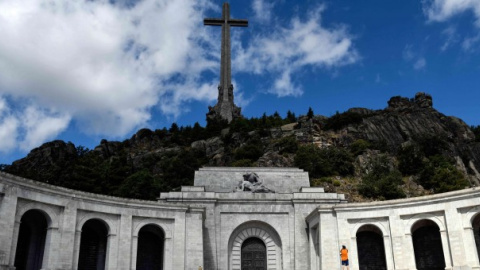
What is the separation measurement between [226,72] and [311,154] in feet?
129

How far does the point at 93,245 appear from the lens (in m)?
33.0

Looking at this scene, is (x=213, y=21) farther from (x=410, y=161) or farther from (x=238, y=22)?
(x=410, y=161)

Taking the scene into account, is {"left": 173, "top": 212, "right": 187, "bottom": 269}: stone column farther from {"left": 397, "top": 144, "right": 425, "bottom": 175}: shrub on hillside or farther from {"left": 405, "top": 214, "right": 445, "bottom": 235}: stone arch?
{"left": 397, "top": 144, "right": 425, "bottom": 175}: shrub on hillside

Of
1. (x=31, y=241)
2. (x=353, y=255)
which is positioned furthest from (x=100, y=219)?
(x=353, y=255)

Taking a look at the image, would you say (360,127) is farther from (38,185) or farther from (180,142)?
(38,185)

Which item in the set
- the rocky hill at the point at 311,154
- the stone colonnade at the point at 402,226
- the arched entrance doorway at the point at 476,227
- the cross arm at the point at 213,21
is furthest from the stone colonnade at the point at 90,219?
the cross arm at the point at 213,21

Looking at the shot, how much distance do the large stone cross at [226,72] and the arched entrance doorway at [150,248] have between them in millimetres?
73905

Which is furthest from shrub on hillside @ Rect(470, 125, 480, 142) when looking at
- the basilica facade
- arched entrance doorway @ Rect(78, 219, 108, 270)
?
arched entrance doorway @ Rect(78, 219, 108, 270)

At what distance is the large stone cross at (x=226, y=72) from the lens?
104625mm

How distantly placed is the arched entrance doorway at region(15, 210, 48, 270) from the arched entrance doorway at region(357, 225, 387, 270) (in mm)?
21494

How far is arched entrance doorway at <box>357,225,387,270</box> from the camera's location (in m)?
33.2

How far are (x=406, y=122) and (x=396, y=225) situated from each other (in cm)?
6802

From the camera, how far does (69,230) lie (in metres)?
29.8

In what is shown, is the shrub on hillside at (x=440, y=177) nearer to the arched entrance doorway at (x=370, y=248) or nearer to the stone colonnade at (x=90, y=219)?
the arched entrance doorway at (x=370, y=248)
